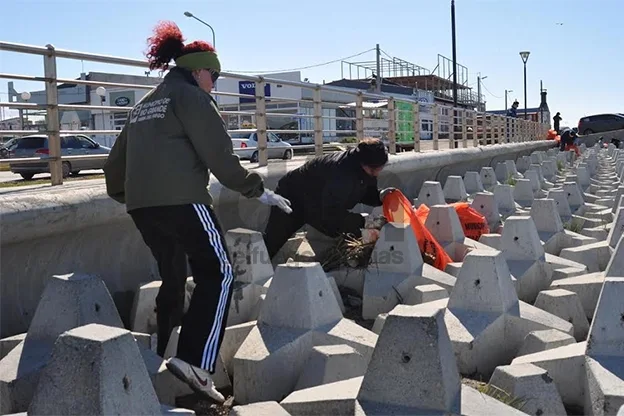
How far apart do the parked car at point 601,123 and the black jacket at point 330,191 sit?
41311 mm

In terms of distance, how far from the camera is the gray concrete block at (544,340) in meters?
4.23

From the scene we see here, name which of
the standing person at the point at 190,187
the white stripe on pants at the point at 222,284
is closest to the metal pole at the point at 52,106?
the standing person at the point at 190,187

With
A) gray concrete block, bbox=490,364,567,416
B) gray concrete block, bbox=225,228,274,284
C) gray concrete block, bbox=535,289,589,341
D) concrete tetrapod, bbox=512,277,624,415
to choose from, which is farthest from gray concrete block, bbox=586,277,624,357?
gray concrete block, bbox=225,228,274,284

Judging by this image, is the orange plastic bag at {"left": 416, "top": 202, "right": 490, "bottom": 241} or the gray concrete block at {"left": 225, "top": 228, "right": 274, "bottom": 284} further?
the orange plastic bag at {"left": 416, "top": 202, "right": 490, "bottom": 241}

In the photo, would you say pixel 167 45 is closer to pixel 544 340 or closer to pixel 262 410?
pixel 262 410

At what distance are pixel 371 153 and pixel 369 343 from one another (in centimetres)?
239

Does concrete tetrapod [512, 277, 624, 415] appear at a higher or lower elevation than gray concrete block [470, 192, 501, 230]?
lower

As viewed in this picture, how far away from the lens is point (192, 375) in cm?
327

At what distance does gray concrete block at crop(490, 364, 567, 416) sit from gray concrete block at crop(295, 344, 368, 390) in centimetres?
75

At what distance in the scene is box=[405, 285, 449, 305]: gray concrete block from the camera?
5.12 metres

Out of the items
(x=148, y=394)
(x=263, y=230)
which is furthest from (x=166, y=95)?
(x=263, y=230)

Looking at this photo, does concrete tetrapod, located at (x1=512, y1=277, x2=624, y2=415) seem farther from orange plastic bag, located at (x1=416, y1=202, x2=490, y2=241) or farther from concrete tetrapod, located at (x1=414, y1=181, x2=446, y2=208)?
concrete tetrapod, located at (x1=414, y1=181, x2=446, y2=208)

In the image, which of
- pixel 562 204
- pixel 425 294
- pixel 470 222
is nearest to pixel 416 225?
pixel 425 294

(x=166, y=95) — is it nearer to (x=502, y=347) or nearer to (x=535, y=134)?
(x=502, y=347)
